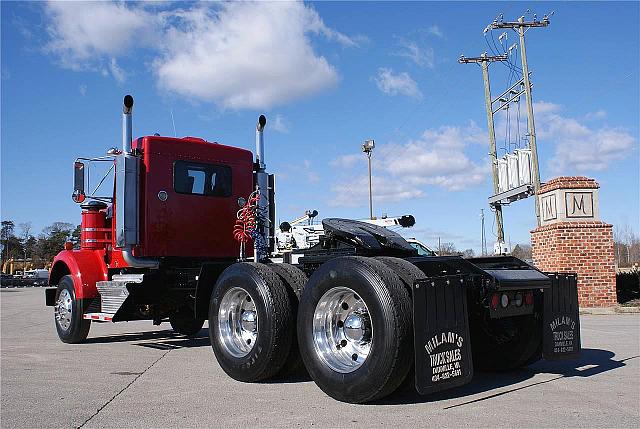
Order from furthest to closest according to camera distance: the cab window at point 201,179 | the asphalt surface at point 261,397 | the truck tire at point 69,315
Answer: the truck tire at point 69,315 < the cab window at point 201,179 < the asphalt surface at point 261,397

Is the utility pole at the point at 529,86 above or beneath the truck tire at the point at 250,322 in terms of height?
above

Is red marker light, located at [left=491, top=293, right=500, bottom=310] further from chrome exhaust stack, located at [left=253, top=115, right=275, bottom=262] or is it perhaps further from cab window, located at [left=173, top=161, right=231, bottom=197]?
cab window, located at [left=173, top=161, right=231, bottom=197]

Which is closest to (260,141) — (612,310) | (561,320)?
(561,320)

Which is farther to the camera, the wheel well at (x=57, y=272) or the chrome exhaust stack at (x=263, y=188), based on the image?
the wheel well at (x=57, y=272)

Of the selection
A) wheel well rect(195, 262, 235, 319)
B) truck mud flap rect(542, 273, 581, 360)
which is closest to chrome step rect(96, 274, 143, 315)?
wheel well rect(195, 262, 235, 319)

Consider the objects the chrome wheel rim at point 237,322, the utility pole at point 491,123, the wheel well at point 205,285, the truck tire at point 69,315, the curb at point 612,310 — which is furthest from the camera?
the utility pole at point 491,123

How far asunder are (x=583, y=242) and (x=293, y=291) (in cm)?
976

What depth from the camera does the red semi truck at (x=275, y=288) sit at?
501cm

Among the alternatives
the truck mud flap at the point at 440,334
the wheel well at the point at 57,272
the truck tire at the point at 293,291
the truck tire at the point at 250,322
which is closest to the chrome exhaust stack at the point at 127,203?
the wheel well at the point at 57,272

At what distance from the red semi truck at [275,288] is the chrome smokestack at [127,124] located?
0.7 inches

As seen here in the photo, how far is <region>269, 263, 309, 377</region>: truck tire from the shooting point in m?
6.19

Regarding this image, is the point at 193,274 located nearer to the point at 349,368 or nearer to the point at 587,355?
the point at 349,368

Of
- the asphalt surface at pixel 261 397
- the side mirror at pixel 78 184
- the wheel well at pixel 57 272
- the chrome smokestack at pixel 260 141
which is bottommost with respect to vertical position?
the asphalt surface at pixel 261 397

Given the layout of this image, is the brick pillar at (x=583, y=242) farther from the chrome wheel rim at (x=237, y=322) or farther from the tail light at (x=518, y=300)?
the chrome wheel rim at (x=237, y=322)
